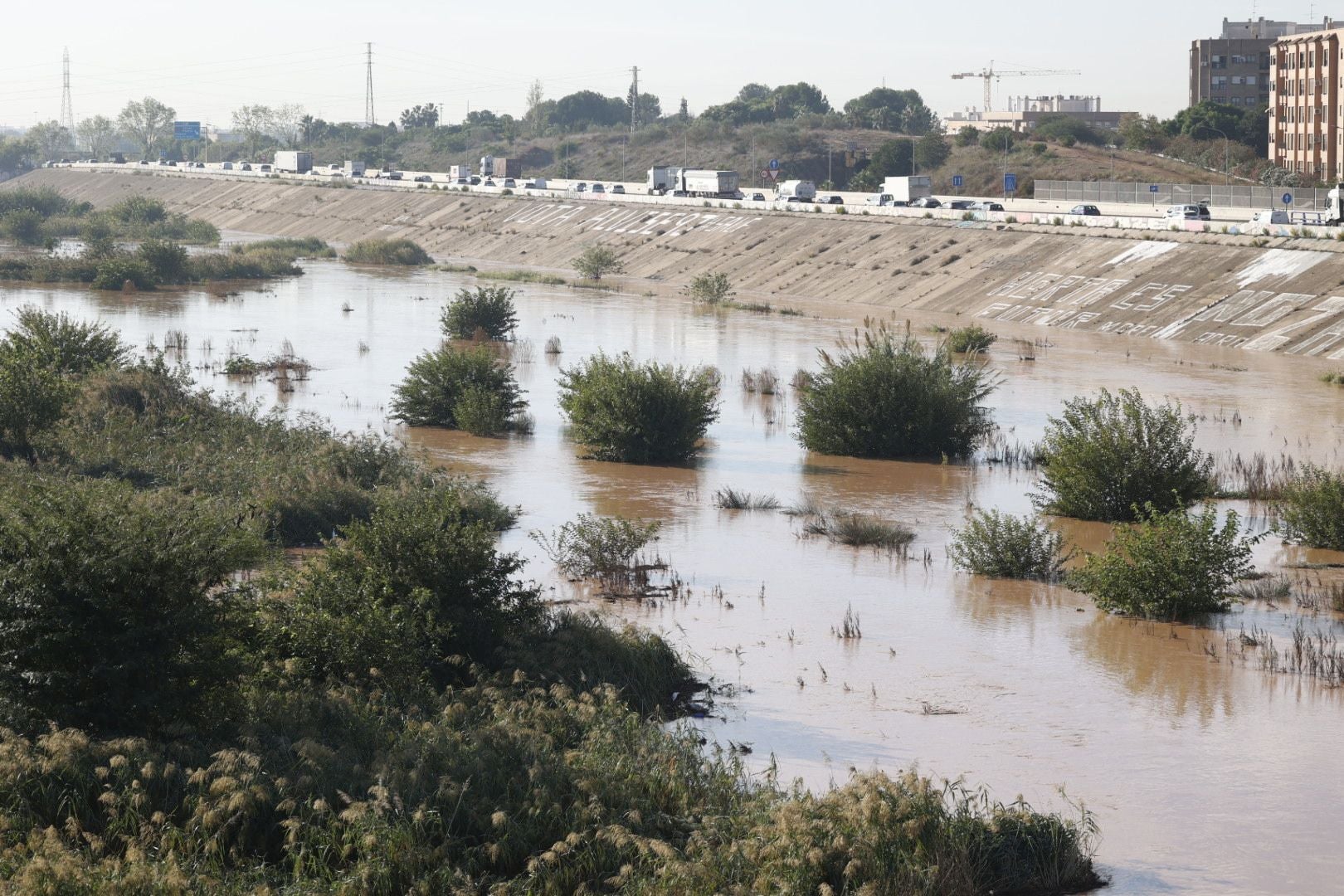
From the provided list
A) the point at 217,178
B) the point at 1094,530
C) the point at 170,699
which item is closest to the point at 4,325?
the point at 1094,530

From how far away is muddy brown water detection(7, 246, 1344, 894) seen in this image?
38.1 ft

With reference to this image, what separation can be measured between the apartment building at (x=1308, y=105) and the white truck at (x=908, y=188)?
22262mm

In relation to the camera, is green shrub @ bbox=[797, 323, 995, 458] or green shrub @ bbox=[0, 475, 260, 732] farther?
green shrub @ bbox=[797, 323, 995, 458]

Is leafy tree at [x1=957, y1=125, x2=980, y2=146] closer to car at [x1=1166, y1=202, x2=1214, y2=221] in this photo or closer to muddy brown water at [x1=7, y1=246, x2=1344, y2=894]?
car at [x1=1166, y1=202, x2=1214, y2=221]

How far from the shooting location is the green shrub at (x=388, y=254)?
255 ft

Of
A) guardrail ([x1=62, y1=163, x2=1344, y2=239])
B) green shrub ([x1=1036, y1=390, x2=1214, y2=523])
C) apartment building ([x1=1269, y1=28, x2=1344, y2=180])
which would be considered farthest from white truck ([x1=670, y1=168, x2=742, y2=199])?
green shrub ([x1=1036, y1=390, x2=1214, y2=523])

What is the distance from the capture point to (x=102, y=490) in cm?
1349

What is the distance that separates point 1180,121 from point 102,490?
344ft

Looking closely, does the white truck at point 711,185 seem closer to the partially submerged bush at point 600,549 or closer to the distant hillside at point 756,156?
the distant hillside at point 756,156

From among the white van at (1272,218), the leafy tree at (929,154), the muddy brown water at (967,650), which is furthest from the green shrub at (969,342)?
the leafy tree at (929,154)

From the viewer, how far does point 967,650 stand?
15.7m

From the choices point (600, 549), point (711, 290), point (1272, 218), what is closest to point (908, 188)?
point (1272, 218)

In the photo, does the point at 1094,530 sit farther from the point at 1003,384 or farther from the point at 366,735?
the point at 1003,384

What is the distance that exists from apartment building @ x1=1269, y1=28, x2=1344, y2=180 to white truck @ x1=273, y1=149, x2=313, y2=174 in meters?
74.1
